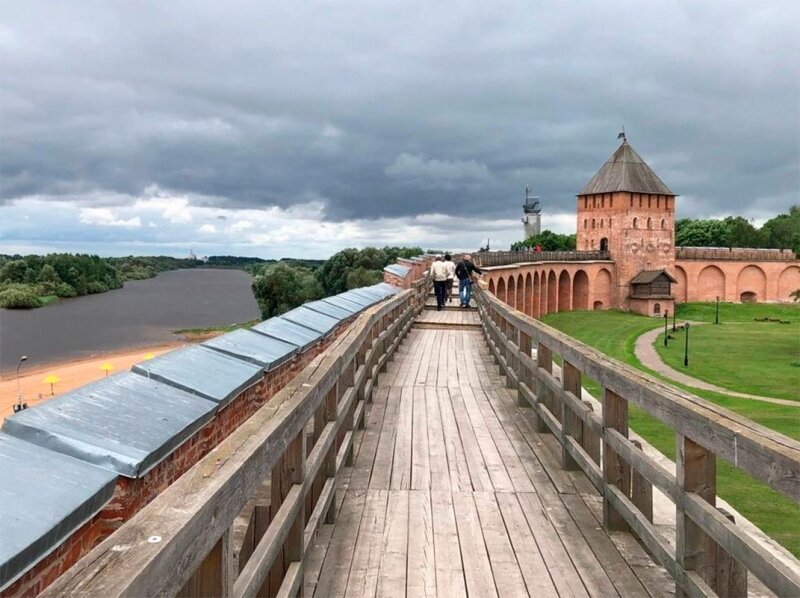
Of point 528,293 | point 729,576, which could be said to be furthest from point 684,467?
point 528,293

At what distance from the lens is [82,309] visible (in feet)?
302

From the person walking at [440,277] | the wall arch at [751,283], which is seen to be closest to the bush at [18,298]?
the wall arch at [751,283]

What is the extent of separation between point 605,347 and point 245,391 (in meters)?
36.9

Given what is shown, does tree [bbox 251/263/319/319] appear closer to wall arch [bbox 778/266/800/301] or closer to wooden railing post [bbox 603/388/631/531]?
wall arch [bbox 778/266/800/301]

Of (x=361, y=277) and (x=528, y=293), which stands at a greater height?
(x=361, y=277)

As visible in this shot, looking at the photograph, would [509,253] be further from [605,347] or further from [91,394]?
[91,394]

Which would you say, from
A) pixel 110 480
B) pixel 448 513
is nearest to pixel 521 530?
pixel 448 513

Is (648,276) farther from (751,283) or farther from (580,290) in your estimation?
(751,283)

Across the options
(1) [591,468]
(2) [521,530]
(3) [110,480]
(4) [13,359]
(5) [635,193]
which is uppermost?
(5) [635,193]

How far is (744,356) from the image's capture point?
3625 centimetres

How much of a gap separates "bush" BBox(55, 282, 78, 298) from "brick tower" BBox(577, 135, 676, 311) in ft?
275

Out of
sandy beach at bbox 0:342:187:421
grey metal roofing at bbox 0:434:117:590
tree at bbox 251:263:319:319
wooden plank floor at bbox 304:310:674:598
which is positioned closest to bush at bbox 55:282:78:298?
sandy beach at bbox 0:342:187:421

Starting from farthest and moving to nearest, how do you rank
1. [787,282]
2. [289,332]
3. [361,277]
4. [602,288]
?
[361,277] < [787,282] < [602,288] < [289,332]

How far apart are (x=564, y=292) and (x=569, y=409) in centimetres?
5754
